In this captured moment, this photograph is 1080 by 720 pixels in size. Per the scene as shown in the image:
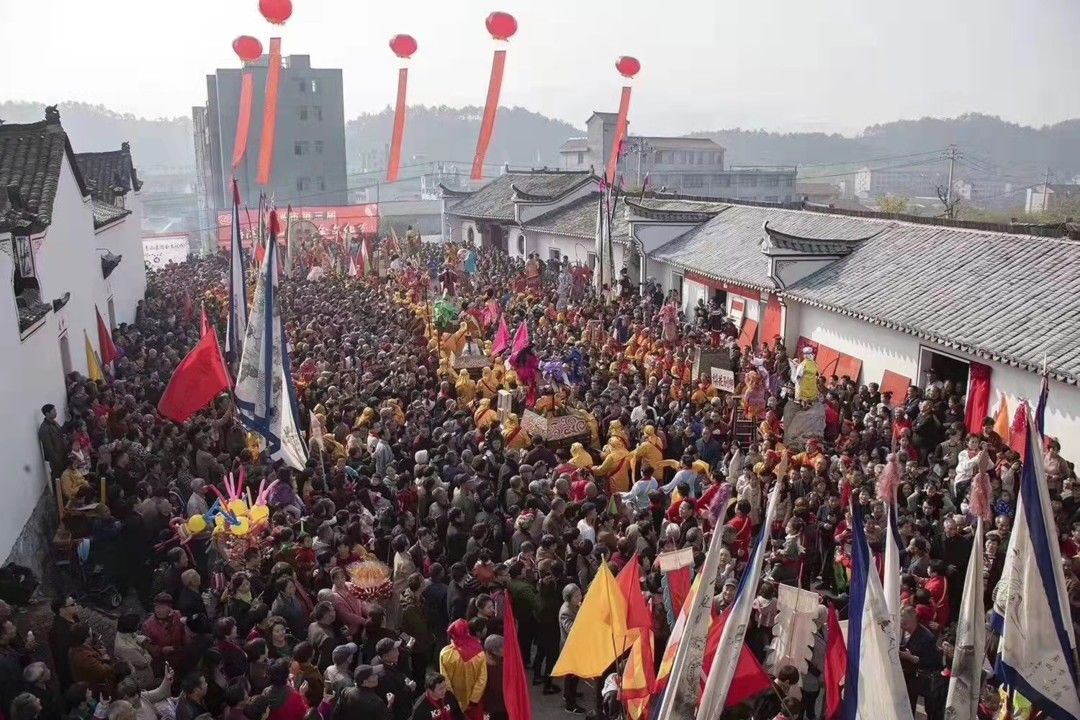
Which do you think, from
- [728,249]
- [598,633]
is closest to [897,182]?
[728,249]

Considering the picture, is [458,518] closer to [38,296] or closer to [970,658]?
[970,658]

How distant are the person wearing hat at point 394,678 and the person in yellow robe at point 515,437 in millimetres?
5380

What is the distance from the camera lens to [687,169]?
69.9m

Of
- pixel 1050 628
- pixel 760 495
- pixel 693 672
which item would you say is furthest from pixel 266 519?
pixel 1050 628

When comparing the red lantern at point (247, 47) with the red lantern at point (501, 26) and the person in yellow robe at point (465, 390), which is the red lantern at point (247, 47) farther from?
the person in yellow robe at point (465, 390)

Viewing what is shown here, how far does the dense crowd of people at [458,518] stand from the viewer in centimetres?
620

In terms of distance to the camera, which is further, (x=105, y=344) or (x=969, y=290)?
(x=105, y=344)

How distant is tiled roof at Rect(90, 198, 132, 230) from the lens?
19466 millimetres

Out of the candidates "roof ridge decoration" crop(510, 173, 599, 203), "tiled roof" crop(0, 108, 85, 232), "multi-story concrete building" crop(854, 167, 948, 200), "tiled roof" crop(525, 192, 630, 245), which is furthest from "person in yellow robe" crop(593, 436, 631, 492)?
"multi-story concrete building" crop(854, 167, 948, 200)

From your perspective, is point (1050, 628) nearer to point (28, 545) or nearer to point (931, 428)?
point (931, 428)

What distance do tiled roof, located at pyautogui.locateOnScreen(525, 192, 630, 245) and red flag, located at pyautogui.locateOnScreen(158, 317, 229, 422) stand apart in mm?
17007

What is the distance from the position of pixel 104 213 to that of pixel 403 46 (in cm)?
849

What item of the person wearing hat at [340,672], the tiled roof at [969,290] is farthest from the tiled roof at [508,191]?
the person wearing hat at [340,672]

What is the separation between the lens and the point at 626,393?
13516 millimetres
